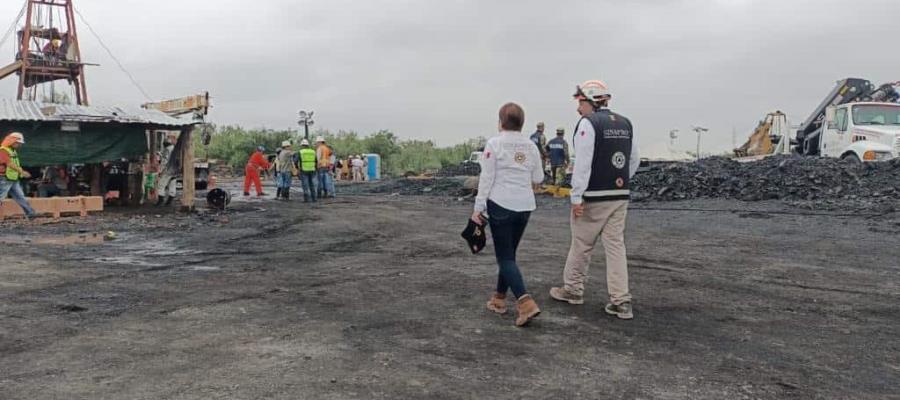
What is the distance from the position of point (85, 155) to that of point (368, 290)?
11.7 m

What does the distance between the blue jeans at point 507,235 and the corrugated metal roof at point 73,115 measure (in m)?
12.4

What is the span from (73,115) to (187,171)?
2673mm

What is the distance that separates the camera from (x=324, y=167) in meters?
20.3

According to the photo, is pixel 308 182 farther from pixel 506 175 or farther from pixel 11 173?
pixel 506 175

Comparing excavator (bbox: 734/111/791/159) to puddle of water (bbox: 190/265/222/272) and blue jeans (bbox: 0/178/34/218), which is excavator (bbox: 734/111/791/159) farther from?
blue jeans (bbox: 0/178/34/218)

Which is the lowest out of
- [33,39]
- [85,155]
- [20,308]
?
[20,308]

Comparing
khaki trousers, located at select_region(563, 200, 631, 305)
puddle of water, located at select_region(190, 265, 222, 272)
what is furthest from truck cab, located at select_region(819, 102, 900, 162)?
puddle of water, located at select_region(190, 265, 222, 272)

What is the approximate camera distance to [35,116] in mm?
14789

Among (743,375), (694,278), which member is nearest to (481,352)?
(743,375)

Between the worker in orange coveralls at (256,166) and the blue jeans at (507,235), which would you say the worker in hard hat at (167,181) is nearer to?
the worker in orange coveralls at (256,166)

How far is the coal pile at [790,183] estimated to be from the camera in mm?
14430

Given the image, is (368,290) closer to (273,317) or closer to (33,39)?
(273,317)

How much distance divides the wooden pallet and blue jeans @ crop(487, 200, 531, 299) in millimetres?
11910

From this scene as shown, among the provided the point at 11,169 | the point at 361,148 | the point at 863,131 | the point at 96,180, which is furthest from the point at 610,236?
the point at 361,148
